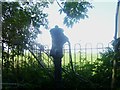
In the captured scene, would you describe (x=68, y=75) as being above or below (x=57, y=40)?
below

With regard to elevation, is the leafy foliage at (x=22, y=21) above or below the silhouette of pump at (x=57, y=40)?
above

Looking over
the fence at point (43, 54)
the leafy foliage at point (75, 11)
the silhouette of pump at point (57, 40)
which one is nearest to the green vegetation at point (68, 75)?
the fence at point (43, 54)

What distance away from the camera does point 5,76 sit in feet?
10.6

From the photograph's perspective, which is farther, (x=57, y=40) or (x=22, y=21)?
(x=22, y=21)

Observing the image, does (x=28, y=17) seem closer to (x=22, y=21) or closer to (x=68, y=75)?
(x=22, y=21)

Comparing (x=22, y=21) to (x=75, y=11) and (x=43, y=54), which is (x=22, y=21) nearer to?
(x=43, y=54)

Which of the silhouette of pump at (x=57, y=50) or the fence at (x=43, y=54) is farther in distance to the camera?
the fence at (x=43, y=54)

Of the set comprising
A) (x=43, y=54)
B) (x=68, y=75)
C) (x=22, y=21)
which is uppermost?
(x=22, y=21)

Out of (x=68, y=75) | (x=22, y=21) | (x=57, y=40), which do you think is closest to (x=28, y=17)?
(x=22, y=21)

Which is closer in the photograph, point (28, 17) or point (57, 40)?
point (57, 40)

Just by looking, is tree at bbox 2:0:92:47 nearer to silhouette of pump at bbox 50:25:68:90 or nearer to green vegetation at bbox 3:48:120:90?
silhouette of pump at bbox 50:25:68:90

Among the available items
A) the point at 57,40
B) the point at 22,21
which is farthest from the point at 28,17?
the point at 57,40

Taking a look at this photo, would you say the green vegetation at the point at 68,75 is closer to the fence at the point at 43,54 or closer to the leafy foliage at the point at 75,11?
the fence at the point at 43,54

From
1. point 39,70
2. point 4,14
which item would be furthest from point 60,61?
point 4,14
